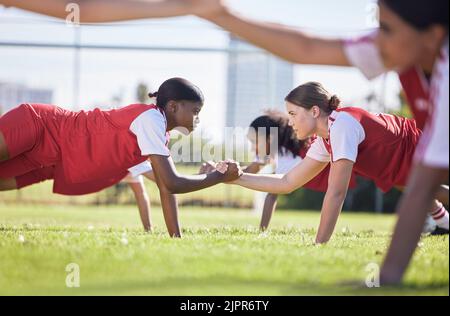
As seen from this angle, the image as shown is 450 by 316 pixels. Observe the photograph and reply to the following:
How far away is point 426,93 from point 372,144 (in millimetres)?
2202

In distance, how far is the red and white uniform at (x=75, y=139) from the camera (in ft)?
17.9

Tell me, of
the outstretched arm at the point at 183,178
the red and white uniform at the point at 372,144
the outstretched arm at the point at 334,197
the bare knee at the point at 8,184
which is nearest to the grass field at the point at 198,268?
the outstretched arm at the point at 334,197

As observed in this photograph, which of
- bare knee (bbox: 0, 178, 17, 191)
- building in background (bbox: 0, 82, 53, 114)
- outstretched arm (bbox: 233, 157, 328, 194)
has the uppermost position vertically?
building in background (bbox: 0, 82, 53, 114)

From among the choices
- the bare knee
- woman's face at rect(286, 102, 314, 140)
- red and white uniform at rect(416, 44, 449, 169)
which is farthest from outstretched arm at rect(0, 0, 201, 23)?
the bare knee

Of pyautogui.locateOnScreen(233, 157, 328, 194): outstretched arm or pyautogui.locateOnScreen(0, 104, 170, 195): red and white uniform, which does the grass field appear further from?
pyautogui.locateOnScreen(0, 104, 170, 195): red and white uniform

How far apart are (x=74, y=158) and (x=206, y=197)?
9.10m

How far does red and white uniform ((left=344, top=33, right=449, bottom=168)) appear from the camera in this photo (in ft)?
9.56

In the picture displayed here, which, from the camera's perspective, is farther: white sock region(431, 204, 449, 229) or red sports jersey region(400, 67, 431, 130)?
white sock region(431, 204, 449, 229)

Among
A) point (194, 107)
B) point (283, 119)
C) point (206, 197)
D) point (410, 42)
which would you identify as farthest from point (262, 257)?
point (206, 197)

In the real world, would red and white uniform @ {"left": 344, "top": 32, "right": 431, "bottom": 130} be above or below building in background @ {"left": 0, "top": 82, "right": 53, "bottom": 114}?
above

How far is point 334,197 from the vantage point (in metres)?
4.93

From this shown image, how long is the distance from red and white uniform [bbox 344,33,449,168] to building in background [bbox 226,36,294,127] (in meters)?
10.1

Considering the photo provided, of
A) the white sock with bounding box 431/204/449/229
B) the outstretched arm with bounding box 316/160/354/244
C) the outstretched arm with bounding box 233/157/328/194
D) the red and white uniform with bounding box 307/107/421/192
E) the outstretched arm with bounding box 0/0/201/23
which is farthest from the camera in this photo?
the white sock with bounding box 431/204/449/229
